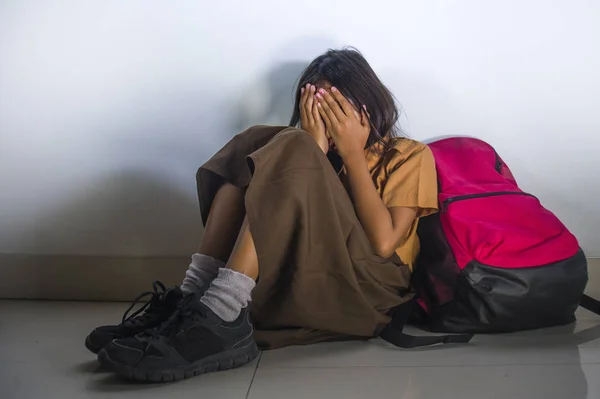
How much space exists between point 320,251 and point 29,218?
2.42 feet

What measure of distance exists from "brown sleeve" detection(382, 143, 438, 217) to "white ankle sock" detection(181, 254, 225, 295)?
30cm

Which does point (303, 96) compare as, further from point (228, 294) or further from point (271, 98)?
point (228, 294)

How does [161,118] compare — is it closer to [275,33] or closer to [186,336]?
[275,33]

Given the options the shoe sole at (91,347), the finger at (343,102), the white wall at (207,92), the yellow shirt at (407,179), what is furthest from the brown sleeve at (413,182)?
the shoe sole at (91,347)

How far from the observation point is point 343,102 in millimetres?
1100

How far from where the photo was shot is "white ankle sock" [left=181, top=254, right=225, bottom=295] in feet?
3.26

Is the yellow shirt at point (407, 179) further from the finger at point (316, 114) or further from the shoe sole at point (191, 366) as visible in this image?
the shoe sole at point (191, 366)

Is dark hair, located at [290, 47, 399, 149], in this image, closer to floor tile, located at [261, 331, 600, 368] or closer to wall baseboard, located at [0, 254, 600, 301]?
floor tile, located at [261, 331, 600, 368]

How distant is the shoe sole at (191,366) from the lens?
83 centimetres

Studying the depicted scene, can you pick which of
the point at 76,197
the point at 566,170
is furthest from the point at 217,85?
the point at 566,170

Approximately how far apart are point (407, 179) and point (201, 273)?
378mm

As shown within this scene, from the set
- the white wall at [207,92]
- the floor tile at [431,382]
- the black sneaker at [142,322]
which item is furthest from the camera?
the white wall at [207,92]

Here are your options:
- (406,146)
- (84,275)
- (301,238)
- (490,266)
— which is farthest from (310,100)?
(84,275)

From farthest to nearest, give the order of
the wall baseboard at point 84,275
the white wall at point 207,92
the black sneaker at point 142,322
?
1. the wall baseboard at point 84,275
2. the white wall at point 207,92
3. the black sneaker at point 142,322
